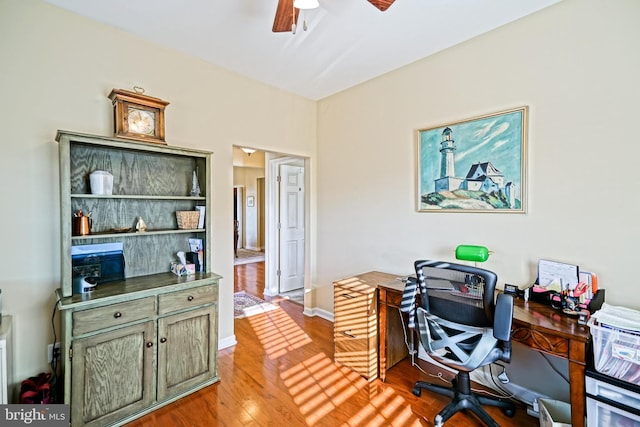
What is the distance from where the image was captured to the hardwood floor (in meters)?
1.95

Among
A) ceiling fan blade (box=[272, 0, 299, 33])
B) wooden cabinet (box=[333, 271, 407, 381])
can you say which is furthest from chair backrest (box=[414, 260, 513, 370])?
ceiling fan blade (box=[272, 0, 299, 33])

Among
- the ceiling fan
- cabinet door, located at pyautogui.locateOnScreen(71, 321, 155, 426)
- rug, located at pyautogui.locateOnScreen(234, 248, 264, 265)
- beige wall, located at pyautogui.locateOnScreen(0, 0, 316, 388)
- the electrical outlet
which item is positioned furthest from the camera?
rug, located at pyautogui.locateOnScreen(234, 248, 264, 265)

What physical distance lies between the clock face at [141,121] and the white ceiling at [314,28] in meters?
0.68

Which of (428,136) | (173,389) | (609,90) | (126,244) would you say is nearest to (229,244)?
(126,244)

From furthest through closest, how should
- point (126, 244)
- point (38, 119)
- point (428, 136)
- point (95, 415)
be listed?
point (428, 136)
point (126, 244)
point (38, 119)
point (95, 415)

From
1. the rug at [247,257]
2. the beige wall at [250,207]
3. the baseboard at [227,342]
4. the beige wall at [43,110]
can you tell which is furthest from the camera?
the beige wall at [250,207]

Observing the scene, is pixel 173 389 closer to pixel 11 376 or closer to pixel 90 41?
pixel 11 376

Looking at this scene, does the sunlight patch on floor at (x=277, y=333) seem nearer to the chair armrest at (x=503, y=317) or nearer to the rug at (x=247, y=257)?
the chair armrest at (x=503, y=317)

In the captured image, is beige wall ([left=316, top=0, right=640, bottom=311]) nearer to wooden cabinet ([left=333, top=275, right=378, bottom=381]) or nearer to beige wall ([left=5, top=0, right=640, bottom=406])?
beige wall ([left=5, top=0, right=640, bottom=406])

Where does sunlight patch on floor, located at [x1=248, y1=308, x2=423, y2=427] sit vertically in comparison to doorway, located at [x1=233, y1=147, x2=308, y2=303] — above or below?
below

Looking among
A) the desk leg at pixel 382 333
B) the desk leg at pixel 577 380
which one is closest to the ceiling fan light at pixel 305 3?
the desk leg at pixel 382 333

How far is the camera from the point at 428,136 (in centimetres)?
269

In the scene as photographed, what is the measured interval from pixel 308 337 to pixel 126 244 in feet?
6.56

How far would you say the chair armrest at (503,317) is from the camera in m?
1.63
